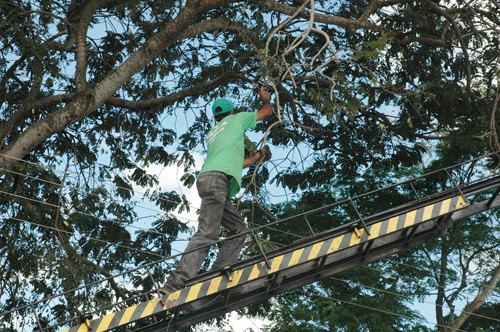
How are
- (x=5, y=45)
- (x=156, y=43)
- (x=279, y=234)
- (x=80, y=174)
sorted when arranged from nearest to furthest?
(x=156, y=43) → (x=5, y=45) → (x=80, y=174) → (x=279, y=234)

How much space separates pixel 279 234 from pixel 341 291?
7.05 feet

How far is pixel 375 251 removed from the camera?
7.00m

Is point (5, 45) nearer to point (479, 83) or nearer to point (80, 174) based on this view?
point (80, 174)

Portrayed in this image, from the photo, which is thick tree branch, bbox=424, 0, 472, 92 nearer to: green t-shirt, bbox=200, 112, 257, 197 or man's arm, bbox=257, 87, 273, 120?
man's arm, bbox=257, 87, 273, 120

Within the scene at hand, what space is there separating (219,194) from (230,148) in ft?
1.70

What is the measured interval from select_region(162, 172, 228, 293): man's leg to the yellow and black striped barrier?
0.70ft

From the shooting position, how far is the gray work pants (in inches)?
250

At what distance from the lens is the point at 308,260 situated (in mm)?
6457

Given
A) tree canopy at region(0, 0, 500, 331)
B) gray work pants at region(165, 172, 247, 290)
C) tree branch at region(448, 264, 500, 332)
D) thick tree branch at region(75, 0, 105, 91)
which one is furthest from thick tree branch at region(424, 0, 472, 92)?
tree branch at region(448, 264, 500, 332)

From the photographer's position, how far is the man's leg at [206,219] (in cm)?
638

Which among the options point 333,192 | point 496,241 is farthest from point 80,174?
point 496,241

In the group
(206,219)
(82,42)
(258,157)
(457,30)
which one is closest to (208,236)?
(206,219)

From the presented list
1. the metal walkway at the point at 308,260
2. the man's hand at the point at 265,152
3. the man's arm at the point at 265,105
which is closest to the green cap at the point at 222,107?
the man's arm at the point at 265,105

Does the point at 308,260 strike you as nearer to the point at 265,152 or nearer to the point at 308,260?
the point at 308,260
